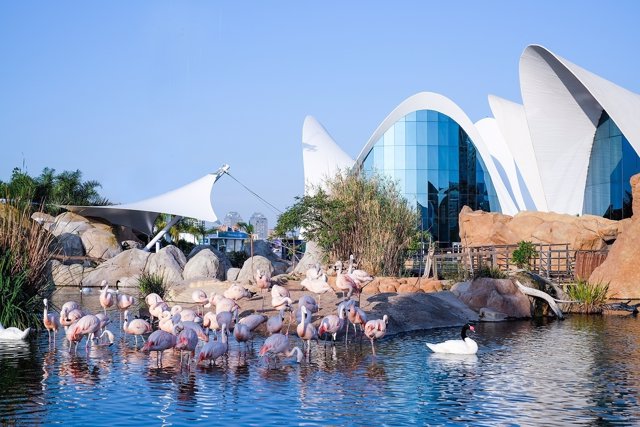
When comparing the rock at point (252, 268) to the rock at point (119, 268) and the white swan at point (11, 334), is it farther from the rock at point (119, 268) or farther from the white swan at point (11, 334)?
the white swan at point (11, 334)

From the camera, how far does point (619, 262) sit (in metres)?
22.4

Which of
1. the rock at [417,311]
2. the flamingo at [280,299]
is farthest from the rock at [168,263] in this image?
the flamingo at [280,299]

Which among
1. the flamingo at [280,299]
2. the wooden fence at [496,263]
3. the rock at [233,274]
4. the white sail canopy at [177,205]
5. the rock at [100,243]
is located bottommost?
the flamingo at [280,299]

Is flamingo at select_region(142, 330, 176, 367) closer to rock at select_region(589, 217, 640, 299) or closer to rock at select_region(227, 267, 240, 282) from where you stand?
rock at select_region(589, 217, 640, 299)

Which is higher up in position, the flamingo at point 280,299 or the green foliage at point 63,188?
the green foliage at point 63,188

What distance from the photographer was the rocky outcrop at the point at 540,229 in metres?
29.9

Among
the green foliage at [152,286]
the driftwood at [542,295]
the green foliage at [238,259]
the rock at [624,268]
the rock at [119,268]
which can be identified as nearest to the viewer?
the driftwood at [542,295]

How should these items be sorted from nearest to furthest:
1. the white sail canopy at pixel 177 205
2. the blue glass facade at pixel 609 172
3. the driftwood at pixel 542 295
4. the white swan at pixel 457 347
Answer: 1. the white swan at pixel 457 347
2. the driftwood at pixel 542 295
3. the blue glass facade at pixel 609 172
4. the white sail canopy at pixel 177 205

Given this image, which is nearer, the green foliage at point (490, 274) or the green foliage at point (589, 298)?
the green foliage at point (589, 298)

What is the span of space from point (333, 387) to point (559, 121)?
31699mm

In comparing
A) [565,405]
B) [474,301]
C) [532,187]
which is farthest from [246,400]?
[532,187]

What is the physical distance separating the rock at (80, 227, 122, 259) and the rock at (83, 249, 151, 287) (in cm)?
491

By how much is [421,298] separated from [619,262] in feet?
27.0

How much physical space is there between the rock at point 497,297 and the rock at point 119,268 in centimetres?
1416
